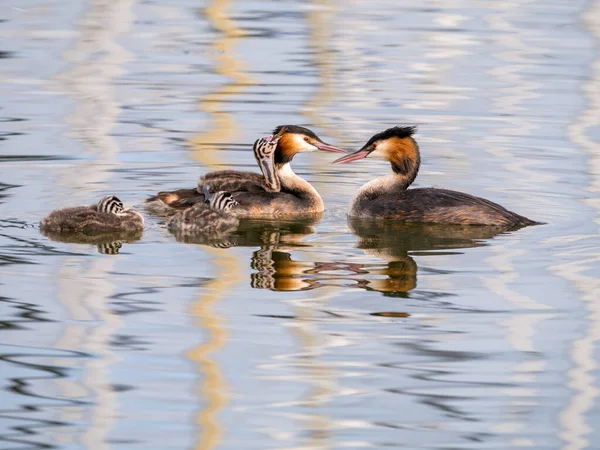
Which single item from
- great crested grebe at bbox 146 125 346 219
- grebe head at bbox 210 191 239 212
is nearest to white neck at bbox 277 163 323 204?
great crested grebe at bbox 146 125 346 219

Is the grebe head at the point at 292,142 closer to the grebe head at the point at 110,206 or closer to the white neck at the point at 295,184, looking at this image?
the white neck at the point at 295,184

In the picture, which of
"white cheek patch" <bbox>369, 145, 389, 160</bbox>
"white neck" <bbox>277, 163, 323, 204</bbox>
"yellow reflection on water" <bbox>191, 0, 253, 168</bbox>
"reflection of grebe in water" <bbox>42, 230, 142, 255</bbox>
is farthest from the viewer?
"yellow reflection on water" <bbox>191, 0, 253, 168</bbox>

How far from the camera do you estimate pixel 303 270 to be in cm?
830

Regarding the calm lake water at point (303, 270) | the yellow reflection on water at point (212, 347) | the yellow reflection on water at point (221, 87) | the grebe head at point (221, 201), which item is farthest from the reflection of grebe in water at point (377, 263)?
the yellow reflection on water at point (221, 87)

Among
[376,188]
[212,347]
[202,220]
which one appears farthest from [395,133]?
[212,347]

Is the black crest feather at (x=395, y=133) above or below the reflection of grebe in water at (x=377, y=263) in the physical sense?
above

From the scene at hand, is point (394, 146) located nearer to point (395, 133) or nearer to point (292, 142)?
point (395, 133)

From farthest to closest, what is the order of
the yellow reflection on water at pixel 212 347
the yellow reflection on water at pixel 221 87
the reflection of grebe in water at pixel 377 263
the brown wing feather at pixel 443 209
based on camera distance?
the yellow reflection on water at pixel 221 87, the brown wing feather at pixel 443 209, the reflection of grebe in water at pixel 377 263, the yellow reflection on water at pixel 212 347

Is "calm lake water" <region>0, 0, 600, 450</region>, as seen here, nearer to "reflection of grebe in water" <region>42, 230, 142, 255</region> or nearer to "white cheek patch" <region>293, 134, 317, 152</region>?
"reflection of grebe in water" <region>42, 230, 142, 255</region>

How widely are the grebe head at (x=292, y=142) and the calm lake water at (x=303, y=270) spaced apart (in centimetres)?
47

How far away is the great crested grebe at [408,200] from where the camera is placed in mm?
9586

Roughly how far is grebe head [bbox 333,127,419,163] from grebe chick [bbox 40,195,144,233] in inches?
79.3

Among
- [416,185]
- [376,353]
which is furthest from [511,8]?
[376,353]

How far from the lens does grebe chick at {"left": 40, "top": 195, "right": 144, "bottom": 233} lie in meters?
9.08
